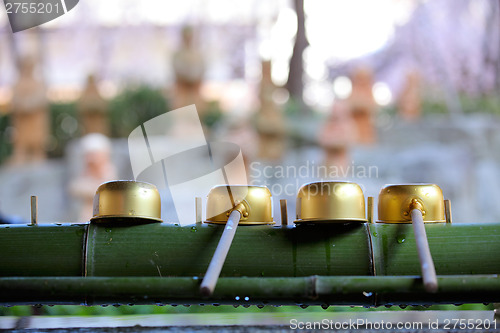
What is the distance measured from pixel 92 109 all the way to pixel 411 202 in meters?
6.04

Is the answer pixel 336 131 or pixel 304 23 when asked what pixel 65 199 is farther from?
pixel 304 23

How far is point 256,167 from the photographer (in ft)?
19.8

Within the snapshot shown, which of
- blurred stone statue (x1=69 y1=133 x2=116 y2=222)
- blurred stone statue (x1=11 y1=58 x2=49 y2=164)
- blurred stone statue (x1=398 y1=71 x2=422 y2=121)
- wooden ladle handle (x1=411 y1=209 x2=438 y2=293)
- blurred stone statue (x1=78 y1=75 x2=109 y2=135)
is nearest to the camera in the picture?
wooden ladle handle (x1=411 y1=209 x2=438 y2=293)

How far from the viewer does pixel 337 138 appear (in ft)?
20.3

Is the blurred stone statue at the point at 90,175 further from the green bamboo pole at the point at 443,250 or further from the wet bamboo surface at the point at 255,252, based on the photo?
the green bamboo pole at the point at 443,250

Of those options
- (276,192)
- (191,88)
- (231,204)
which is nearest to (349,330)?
(231,204)

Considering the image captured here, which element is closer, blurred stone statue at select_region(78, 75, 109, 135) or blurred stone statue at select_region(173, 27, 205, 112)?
blurred stone statue at select_region(173, 27, 205, 112)

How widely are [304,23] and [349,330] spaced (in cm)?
749

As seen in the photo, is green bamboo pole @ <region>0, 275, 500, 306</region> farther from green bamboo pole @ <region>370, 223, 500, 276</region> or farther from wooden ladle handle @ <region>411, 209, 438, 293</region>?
green bamboo pole @ <region>370, 223, 500, 276</region>

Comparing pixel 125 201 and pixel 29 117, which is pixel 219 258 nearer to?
pixel 125 201

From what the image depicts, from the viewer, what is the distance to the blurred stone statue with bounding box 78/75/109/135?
652 cm

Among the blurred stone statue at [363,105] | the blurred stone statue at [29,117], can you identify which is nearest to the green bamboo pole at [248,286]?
the blurred stone statue at [363,105]

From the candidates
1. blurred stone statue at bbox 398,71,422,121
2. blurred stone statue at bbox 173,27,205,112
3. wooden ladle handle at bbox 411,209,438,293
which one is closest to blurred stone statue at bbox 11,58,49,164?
blurred stone statue at bbox 173,27,205,112

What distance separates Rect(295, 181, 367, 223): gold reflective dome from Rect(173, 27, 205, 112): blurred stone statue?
5212 mm
